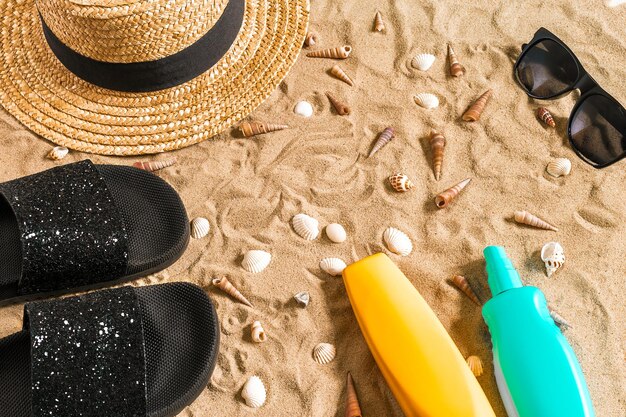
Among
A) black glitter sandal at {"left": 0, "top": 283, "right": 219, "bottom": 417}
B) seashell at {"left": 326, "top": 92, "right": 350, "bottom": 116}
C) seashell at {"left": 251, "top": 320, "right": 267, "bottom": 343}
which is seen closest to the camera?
black glitter sandal at {"left": 0, "top": 283, "right": 219, "bottom": 417}

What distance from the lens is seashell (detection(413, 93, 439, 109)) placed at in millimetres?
1915

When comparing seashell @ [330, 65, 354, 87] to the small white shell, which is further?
seashell @ [330, 65, 354, 87]

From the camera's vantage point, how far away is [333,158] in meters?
1.84

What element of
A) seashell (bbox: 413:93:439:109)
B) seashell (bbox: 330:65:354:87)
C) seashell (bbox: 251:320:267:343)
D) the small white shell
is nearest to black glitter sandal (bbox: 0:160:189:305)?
the small white shell

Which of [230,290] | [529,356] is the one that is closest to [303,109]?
[230,290]

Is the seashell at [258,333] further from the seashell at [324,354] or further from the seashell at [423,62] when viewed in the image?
the seashell at [423,62]

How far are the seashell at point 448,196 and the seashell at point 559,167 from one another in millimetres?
244

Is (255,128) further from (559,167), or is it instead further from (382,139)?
(559,167)

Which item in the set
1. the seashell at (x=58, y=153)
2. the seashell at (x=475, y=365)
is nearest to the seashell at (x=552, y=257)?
the seashell at (x=475, y=365)

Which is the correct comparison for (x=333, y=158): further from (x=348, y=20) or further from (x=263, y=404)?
(x=263, y=404)

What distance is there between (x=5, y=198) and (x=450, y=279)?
1047mm

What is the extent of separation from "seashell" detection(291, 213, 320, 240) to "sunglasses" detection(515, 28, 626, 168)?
737mm

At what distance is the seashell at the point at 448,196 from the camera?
1731mm

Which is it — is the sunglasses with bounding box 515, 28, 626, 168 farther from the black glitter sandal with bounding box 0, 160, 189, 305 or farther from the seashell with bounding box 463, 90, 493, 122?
the black glitter sandal with bounding box 0, 160, 189, 305
